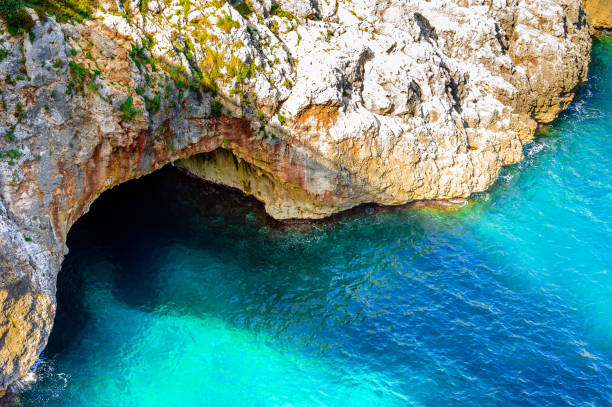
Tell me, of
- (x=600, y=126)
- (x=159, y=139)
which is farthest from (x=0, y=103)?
(x=600, y=126)

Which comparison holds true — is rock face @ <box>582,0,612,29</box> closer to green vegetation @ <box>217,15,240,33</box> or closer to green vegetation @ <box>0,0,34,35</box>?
green vegetation @ <box>217,15,240,33</box>

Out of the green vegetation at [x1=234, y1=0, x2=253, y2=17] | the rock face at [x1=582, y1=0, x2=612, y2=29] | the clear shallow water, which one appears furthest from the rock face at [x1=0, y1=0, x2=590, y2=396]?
the rock face at [x1=582, y1=0, x2=612, y2=29]

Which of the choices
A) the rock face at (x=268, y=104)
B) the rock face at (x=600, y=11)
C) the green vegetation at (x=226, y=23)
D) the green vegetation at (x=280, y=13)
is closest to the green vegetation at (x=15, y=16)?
the rock face at (x=268, y=104)

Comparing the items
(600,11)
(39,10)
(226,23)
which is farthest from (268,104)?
(600,11)

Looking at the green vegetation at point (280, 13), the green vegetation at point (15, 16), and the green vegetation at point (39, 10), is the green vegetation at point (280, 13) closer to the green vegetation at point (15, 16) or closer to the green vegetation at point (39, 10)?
the green vegetation at point (39, 10)

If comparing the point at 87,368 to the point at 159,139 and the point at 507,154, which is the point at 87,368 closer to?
the point at 159,139

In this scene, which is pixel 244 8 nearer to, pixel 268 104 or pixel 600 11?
pixel 268 104
